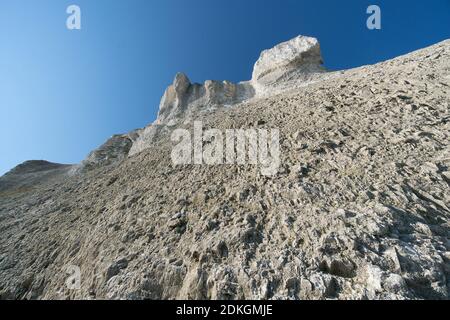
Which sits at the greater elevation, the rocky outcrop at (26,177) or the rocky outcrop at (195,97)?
the rocky outcrop at (195,97)

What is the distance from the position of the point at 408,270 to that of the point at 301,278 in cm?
182

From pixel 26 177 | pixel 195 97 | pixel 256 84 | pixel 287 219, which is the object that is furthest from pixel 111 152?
pixel 287 219

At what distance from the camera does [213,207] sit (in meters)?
7.54

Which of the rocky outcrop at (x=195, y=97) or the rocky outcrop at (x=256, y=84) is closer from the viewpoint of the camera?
the rocky outcrop at (x=256, y=84)

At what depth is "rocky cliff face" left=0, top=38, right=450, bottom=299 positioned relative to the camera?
16.4ft

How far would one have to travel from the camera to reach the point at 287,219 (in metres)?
6.38

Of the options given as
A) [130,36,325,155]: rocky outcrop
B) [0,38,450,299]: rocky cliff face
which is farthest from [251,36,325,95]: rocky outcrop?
[0,38,450,299]: rocky cliff face

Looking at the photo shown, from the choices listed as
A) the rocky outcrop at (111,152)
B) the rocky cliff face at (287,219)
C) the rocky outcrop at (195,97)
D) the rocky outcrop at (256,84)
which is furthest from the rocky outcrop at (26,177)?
the rocky outcrop at (195,97)

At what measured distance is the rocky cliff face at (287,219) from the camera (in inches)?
197

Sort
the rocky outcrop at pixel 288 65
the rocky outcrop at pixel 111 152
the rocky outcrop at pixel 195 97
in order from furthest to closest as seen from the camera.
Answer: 1. the rocky outcrop at pixel 195 97
2. the rocky outcrop at pixel 288 65
3. the rocky outcrop at pixel 111 152

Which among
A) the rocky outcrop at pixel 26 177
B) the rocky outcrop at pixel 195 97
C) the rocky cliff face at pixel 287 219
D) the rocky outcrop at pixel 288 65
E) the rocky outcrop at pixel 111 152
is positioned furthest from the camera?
the rocky outcrop at pixel 195 97

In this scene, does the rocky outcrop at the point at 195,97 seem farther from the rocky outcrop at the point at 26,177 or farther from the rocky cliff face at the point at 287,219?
the rocky cliff face at the point at 287,219

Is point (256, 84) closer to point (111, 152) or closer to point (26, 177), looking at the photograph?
point (111, 152)

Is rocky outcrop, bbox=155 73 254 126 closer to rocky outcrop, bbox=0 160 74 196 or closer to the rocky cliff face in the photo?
rocky outcrop, bbox=0 160 74 196
